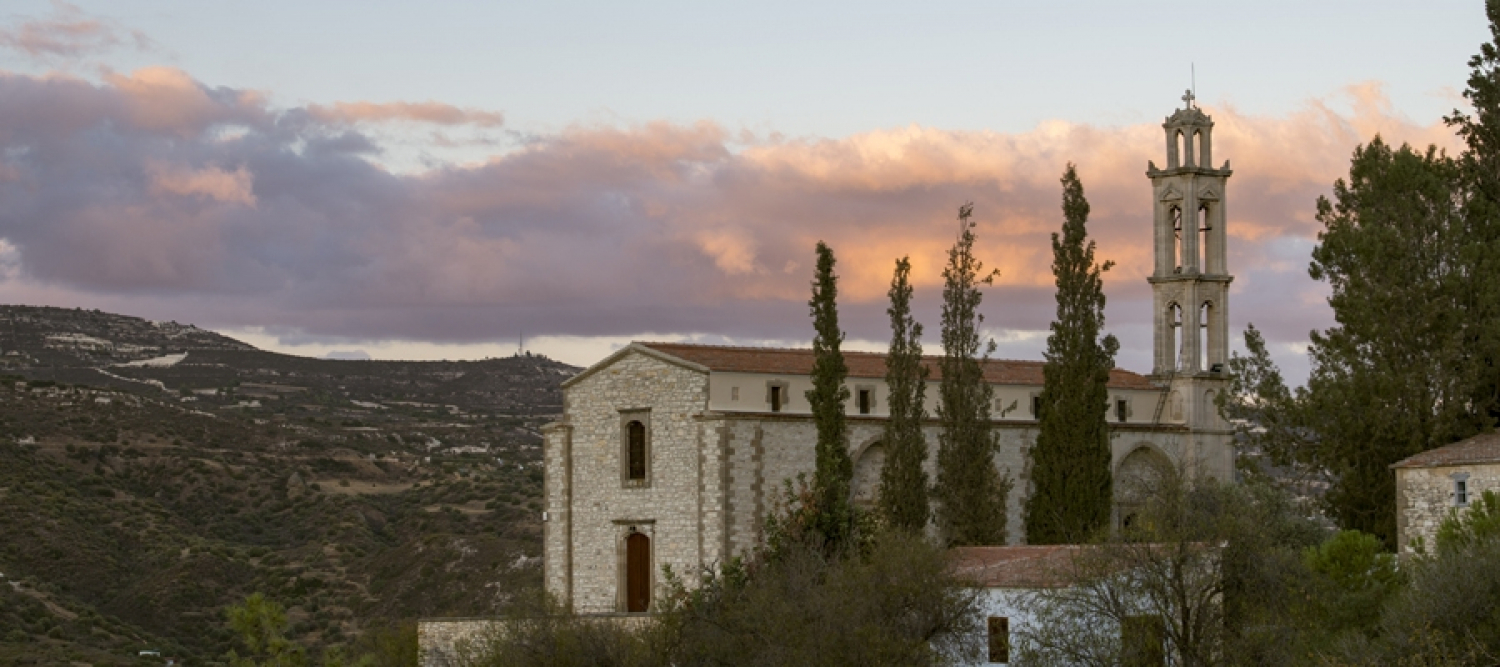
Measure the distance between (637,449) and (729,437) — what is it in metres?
2.75

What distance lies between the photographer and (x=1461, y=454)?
3722 centimetres

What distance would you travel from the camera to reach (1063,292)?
1670 inches

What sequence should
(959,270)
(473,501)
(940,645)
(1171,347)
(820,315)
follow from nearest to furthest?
(940,645), (820,315), (959,270), (1171,347), (473,501)

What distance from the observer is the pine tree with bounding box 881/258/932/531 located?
3981cm

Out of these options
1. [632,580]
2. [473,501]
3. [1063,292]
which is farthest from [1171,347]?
[473,501]

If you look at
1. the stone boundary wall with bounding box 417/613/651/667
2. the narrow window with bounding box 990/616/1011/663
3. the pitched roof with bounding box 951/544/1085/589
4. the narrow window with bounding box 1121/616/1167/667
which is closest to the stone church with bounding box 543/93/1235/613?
the stone boundary wall with bounding box 417/613/651/667

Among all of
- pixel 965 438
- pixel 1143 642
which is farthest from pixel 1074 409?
pixel 1143 642

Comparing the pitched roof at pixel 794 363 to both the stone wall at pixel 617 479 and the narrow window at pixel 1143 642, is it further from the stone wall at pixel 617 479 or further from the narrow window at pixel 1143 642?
the narrow window at pixel 1143 642

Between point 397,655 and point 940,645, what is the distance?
1556 centimetres

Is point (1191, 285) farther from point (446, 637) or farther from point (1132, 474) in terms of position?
point (446, 637)

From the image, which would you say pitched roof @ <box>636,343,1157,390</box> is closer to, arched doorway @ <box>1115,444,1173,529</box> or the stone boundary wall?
arched doorway @ <box>1115,444,1173,529</box>

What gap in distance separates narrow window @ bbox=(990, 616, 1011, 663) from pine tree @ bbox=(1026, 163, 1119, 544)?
8.74 meters

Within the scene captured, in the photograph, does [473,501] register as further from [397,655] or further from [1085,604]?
A: [1085,604]

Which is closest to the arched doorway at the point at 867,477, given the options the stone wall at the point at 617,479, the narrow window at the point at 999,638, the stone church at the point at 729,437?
the stone church at the point at 729,437
